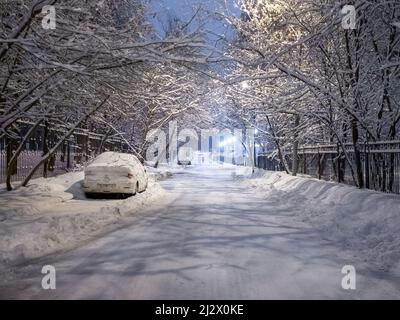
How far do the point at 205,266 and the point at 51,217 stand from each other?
467 cm

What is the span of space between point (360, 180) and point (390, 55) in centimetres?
369

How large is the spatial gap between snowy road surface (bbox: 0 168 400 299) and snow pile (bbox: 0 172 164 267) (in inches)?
18.8

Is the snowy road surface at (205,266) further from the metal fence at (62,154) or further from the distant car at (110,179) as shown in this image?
the metal fence at (62,154)

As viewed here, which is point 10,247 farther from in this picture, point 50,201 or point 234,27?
point 234,27

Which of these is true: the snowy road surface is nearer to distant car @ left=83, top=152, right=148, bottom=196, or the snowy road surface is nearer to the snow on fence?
the snow on fence

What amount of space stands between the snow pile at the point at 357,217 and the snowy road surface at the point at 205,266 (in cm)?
38

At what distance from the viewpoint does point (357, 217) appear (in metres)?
9.45

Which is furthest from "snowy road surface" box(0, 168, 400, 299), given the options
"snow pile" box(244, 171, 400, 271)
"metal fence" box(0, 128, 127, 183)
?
"metal fence" box(0, 128, 127, 183)

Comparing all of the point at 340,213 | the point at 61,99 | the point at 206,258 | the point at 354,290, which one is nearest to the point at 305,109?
the point at 340,213

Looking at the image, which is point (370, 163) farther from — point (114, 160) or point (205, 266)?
point (205, 266)

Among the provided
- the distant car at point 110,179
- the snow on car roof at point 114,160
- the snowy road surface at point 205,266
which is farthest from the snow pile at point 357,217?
the snow on car roof at point 114,160

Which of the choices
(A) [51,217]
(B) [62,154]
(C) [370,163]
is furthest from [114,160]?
(B) [62,154]

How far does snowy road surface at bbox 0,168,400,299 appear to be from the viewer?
16.9 feet

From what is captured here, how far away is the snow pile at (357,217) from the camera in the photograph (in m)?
7.19
